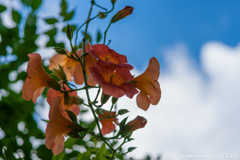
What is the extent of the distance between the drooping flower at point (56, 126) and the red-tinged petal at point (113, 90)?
0.28 metres

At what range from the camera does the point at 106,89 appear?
1214 millimetres

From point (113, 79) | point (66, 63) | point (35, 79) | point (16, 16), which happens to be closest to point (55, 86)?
point (35, 79)

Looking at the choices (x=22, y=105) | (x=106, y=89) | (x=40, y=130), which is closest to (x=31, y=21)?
(x=22, y=105)

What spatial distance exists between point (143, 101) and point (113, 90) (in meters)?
0.36

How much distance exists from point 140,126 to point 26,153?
1428 mm

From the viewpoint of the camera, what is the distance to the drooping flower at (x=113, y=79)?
4.04ft

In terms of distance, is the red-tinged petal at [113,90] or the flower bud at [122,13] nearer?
the red-tinged petal at [113,90]

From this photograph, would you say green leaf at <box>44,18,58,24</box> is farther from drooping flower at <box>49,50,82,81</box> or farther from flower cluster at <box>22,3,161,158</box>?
flower cluster at <box>22,3,161,158</box>

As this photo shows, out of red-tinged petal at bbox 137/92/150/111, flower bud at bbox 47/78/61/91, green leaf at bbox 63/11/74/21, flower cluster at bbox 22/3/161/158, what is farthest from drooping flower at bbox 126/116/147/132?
green leaf at bbox 63/11/74/21

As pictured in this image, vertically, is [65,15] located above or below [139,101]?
above

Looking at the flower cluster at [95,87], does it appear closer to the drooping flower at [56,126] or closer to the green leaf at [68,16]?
the drooping flower at [56,126]

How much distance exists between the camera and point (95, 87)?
1360 millimetres

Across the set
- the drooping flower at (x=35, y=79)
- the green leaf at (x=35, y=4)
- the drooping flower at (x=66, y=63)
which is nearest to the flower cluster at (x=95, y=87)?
the drooping flower at (x=35, y=79)

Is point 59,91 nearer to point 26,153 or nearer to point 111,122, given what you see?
point 111,122
